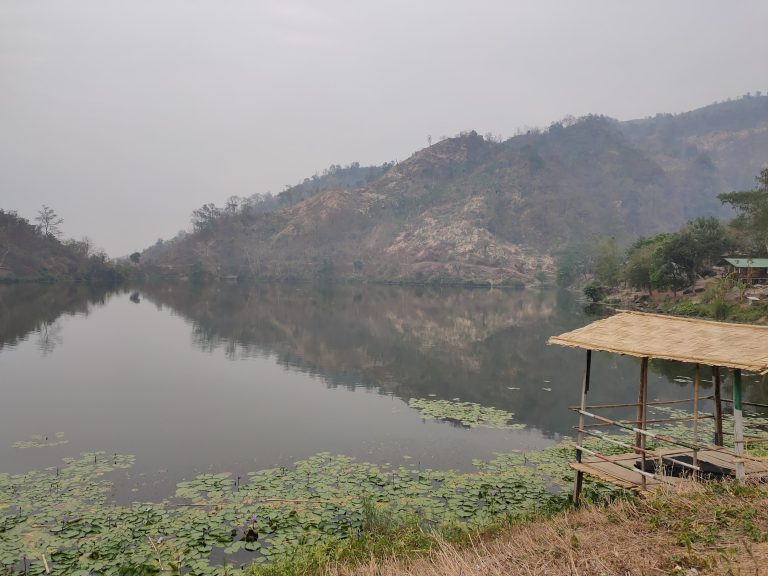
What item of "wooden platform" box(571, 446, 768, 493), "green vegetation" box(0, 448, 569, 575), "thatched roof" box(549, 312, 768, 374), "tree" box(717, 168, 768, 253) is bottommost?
"green vegetation" box(0, 448, 569, 575)

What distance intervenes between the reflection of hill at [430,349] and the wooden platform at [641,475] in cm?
707

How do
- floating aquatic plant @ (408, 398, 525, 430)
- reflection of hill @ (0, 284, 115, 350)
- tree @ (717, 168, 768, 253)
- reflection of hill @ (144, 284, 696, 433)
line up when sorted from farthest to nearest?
tree @ (717, 168, 768, 253)
reflection of hill @ (0, 284, 115, 350)
reflection of hill @ (144, 284, 696, 433)
floating aquatic plant @ (408, 398, 525, 430)

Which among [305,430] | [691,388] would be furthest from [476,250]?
[305,430]

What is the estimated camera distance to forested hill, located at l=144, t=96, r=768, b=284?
12475cm

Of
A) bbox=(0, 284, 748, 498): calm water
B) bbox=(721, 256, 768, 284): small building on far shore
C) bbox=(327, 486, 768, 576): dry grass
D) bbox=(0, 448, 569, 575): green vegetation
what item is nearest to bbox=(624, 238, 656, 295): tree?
bbox=(721, 256, 768, 284): small building on far shore

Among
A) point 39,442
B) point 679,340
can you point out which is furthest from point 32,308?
point 679,340

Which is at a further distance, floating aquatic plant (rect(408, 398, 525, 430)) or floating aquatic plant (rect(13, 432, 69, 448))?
floating aquatic plant (rect(408, 398, 525, 430))

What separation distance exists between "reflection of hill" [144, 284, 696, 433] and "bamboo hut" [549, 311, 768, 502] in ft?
23.7

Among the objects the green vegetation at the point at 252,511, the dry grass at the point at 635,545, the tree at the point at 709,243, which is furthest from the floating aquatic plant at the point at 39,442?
the tree at the point at 709,243

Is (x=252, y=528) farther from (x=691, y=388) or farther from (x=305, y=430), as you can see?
(x=691, y=388)

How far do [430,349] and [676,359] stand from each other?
24721mm

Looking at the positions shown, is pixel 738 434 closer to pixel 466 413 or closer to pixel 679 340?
pixel 679 340

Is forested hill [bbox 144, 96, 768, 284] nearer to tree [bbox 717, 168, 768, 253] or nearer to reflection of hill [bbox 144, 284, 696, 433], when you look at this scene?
tree [bbox 717, 168, 768, 253]

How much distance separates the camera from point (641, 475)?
893cm
